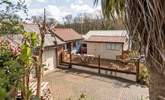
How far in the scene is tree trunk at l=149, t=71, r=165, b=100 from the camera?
14.5 feet

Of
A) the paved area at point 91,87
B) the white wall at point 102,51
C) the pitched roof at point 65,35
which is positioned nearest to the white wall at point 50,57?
the paved area at point 91,87

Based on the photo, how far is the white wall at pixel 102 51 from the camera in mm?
31422

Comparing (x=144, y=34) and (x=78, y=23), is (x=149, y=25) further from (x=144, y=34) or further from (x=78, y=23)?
(x=78, y=23)

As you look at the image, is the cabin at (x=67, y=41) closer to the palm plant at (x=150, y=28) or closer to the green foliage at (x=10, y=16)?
the green foliage at (x=10, y=16)

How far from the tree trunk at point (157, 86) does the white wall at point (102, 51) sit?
2614 centimetres

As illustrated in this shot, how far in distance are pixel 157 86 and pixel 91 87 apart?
1490 cm

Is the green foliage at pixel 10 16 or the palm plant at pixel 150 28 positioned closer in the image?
the palm plant at pixel 150 28

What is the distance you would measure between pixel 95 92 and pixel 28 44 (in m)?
9.24

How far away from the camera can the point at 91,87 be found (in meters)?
19.2

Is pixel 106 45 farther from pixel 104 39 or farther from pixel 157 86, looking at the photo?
pixel 157 86

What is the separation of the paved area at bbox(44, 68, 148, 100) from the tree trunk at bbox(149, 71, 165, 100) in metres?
10.7

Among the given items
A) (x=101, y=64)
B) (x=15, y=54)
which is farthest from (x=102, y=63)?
(x=15, y=54)

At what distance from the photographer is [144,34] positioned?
3840 mm

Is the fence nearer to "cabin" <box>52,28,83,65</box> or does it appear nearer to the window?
"cabin" <box>52,28,83,65</box>
